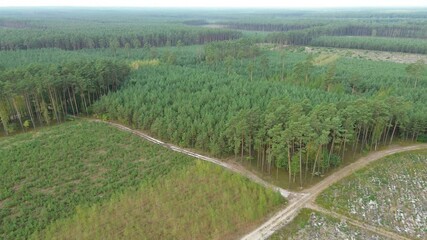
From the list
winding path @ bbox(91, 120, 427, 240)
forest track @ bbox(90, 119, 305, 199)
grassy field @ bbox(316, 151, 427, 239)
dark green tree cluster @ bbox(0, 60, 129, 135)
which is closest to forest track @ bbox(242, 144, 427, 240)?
winding path @ bbox(91, 120, 427, 240)

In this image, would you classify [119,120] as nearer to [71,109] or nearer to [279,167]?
[71,109]

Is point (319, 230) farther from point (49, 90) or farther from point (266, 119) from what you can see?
point (49, 90)

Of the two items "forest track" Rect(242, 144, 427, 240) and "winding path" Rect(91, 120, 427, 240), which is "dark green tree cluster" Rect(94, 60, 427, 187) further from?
"forest track" Rect(242, 144, 427, 240)

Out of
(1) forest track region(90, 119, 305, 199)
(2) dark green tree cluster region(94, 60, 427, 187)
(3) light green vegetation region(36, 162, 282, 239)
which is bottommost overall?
(1) forest track region(90, 119, 305, 199)

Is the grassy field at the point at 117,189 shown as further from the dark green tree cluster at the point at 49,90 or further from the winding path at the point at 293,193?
the dark green tree cluster at the point at 49,90

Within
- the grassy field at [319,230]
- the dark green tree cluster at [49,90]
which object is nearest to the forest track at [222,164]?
the grassy field at [319,230]

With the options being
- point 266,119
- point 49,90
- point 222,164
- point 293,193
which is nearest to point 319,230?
point 293,193
